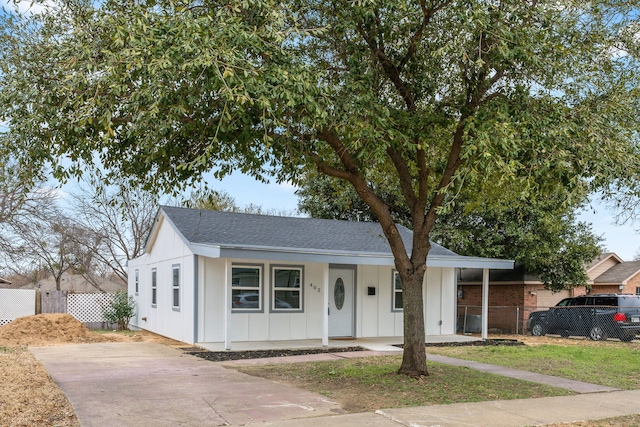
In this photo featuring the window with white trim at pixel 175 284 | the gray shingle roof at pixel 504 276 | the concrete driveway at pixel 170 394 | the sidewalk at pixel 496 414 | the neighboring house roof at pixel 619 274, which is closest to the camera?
the sidewalk at pixel 496 414

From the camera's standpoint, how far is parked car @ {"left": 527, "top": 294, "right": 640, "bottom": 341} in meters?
19.6

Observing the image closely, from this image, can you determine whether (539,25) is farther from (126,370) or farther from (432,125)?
(126,370)

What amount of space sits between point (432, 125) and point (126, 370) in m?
7.27

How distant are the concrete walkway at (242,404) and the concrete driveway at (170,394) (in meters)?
0.01

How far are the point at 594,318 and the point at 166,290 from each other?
13848 millimetres

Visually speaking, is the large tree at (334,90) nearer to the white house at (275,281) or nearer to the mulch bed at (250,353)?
the mulch bed at (250,353)

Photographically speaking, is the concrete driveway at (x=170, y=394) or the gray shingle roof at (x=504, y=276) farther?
the gray shingle roof at (x=504, y=276)

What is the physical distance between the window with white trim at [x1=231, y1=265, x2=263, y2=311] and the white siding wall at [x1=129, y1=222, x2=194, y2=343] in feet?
3.68

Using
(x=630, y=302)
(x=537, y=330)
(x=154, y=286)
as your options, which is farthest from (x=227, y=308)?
(x=630, y=302)

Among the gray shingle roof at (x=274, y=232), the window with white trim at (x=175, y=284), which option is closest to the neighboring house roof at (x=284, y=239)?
the gray shingle roof at (x=274, y=232)

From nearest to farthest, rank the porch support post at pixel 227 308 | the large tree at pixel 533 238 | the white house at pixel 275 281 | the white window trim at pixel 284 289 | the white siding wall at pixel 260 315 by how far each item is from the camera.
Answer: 1. the porch support post at pixel 227 308
2. the white house at pixel 275 281
3. the white siding wall at pixel 260 315
4. the white window trim at pixel 284 289
5. the large tree at pixel 533 238

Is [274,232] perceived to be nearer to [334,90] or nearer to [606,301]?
[334,90]

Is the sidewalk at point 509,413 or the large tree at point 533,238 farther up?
the large tree at point 533,238

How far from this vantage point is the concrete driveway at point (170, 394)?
25.1 feet
